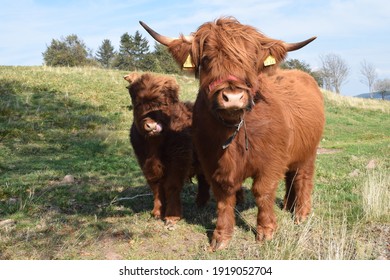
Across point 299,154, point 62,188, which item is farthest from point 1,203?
point 299,154

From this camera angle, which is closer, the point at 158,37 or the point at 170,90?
the point at 158,37

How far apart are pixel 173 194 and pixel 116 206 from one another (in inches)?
45.0

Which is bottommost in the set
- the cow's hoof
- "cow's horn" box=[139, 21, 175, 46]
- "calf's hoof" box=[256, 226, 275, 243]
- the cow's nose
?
the cow's hoof

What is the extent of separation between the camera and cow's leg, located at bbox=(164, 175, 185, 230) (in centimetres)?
570

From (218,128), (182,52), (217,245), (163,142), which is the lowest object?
(217,245)

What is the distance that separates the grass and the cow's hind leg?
0.65 feet

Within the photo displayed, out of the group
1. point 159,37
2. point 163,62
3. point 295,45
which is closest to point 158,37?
point 159,37

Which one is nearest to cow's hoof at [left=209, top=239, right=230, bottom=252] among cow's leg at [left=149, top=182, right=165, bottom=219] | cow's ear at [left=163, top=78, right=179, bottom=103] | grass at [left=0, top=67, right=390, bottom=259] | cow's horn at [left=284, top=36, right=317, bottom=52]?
grass at [left=0, top=67, right=390, bottom=259]

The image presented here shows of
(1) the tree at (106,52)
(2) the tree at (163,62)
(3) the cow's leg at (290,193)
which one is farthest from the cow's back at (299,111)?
(1) the tree at (106,52)

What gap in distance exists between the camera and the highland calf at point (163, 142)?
5.60 metres

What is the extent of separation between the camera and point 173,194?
19.0 feet

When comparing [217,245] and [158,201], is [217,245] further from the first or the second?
[158,201]

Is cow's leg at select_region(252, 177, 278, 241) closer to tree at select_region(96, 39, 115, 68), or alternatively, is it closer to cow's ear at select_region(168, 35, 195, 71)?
cow's ear at select_region(168, 35, 195, 71)
